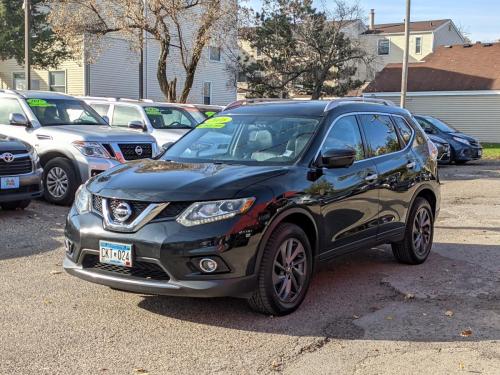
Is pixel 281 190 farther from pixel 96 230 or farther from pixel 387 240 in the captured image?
pixel 387 240

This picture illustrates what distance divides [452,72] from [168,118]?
79.2 ft

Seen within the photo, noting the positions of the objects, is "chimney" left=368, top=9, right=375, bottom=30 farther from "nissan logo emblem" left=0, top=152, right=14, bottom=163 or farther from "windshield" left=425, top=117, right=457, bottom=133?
"nissan logo emblem" left=0, top=152, right=14, bottom=163

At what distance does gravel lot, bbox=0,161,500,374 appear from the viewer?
4.12 metres

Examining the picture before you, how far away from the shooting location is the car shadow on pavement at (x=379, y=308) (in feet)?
15.8

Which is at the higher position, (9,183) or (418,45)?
(418,45)

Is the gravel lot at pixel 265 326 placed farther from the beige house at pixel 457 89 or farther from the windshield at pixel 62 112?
the beige house at pixel 457 89

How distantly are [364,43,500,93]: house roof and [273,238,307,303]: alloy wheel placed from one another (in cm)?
2918

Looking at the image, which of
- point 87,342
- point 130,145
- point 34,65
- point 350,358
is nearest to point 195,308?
point 87,342

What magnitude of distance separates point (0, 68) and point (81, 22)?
38.1ft

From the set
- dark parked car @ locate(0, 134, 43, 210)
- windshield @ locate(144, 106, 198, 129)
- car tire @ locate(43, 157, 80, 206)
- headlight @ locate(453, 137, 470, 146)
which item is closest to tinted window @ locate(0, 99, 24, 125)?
car tire @ locate(43, 157, 80, 206)

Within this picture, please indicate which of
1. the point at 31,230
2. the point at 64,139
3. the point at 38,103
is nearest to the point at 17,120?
the point at 38,103

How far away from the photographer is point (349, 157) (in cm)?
543

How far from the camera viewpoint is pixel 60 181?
33.8 ft

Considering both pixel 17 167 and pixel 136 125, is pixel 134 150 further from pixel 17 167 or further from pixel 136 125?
pixel 17 167
